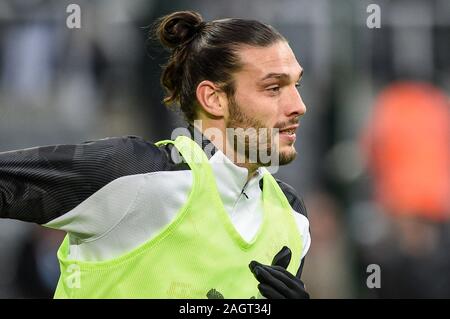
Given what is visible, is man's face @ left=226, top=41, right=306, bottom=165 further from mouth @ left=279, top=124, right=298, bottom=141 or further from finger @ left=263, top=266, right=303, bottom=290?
finger @ left=263, top=266, right=303, bottom=290

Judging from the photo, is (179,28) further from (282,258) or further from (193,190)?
(282,258)

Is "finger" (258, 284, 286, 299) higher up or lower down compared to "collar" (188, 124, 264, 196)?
lower down

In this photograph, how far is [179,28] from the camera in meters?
3.78

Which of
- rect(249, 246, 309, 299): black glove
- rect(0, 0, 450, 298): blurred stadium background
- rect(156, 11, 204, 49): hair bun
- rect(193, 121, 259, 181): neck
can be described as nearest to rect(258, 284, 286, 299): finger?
rect(249, 246, 309, 299): black glove

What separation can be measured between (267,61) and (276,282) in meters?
0.79

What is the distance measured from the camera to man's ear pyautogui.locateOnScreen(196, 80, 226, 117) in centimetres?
363

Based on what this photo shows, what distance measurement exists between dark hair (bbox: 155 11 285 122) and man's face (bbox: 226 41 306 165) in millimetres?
40

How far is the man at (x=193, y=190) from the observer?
10.4ft

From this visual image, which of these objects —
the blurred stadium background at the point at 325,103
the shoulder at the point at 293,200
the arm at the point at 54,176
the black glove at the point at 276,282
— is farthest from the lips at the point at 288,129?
the blurred stadium background at the point at 325,103

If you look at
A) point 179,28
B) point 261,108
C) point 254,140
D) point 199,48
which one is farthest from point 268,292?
point 179,28

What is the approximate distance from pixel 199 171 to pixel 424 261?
4685 mm

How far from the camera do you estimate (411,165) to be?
9031mm

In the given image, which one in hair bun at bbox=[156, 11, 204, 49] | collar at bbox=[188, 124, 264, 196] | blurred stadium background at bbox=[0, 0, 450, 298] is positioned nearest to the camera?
collar at bbox=[188, 124, 264, 196]
